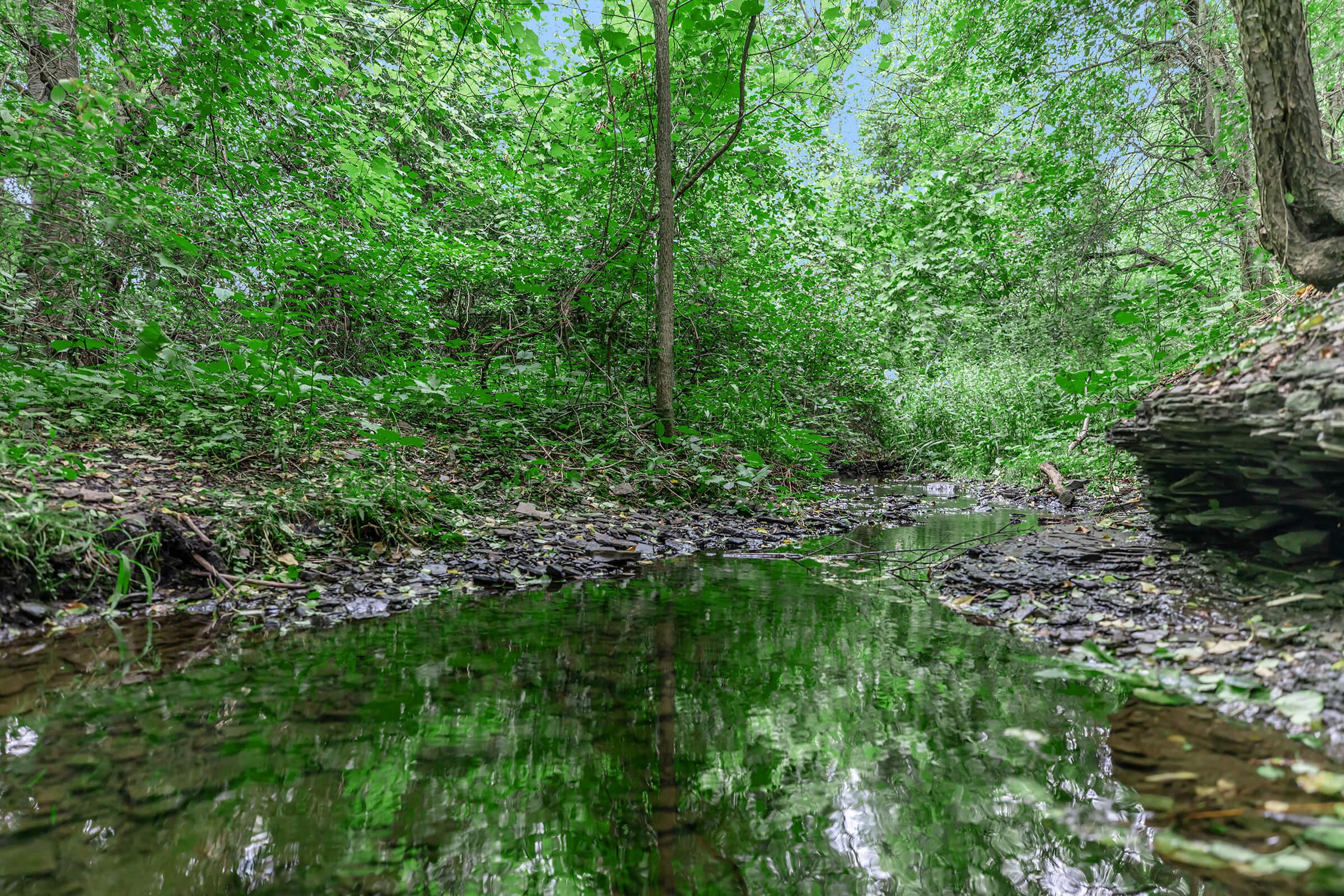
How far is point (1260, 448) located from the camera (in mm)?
2938

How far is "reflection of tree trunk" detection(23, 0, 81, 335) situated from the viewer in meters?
5.11

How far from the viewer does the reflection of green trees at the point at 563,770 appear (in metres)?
1.54

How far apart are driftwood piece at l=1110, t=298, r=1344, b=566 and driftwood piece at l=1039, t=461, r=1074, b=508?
3.44m

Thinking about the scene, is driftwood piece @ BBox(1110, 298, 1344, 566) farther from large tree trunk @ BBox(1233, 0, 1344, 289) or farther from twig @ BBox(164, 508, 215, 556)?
twig @ BBox(164, 508, 215, 556)

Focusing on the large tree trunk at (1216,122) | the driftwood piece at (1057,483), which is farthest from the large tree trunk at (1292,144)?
the driftwood piece at (1057,483)

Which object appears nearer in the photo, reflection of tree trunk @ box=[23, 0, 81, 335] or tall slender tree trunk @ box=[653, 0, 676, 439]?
reflection of tree trunk @ box=[23, 0, 81, 335]

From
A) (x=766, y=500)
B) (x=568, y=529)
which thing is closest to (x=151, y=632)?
(x=568, y=529)

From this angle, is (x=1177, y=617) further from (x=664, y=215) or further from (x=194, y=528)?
(x=664, y=215)

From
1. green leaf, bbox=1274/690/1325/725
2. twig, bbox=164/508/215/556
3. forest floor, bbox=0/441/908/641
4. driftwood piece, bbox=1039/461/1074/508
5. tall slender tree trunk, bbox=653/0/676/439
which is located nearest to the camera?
green leaf, bbox=1274/690/1325/725

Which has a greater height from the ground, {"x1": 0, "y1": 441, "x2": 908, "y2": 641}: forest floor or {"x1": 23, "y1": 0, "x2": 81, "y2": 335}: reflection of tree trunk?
{"x1": 23, "y1": 0, "x2": 81, "y2": 335}: reflection of tree trunk

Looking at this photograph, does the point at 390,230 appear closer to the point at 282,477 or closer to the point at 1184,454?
the point at 282,477

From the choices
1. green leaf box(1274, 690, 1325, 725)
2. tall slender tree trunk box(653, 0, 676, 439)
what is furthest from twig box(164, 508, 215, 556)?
green leaf box(1274, 690, 1325, 725)

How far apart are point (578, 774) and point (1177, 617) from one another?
116 inches

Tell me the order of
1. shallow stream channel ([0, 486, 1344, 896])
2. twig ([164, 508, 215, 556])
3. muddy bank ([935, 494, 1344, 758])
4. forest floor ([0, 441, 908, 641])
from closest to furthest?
shallow stream channel ([0, 486, 1344, 896])
muddy bank ([935, 494, 1344, 758])
forest floor ([0, 441, 908, 641])
twig ([164, 508, 215, 556])
